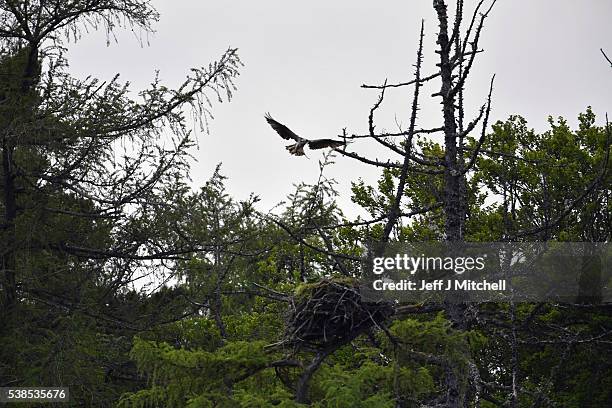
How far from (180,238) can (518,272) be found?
17.9 ft

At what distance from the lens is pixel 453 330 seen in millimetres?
6426

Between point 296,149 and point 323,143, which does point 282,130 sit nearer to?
point 296,149

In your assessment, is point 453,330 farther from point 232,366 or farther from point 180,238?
point 180,238

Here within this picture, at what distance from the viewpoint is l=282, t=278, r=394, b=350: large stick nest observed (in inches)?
237

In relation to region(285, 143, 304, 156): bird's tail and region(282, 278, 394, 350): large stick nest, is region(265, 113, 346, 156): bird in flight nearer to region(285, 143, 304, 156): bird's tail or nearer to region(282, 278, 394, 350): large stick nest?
region(285, 143, 304, 156): bird's tail

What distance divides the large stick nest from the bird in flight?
3.98 feet

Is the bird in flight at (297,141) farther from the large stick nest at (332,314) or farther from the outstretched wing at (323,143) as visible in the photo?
the large stick nest at (332,314)

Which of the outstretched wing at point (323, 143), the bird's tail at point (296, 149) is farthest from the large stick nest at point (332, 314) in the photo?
the outstretched wing at point (323, 143)

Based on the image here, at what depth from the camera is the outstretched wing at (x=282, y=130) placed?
23.1 ft

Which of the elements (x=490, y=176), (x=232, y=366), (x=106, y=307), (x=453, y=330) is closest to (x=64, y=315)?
(x=106, y=307)

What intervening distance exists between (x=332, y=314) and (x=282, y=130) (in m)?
1.74

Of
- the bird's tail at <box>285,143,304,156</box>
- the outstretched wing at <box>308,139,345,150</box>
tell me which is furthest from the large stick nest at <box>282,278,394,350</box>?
the outstretched wing at <box>308,139,345,150</box>

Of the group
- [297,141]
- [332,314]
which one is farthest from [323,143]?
[332,314]

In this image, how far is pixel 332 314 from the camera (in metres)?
6.00
